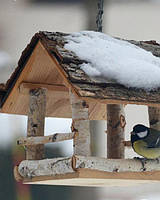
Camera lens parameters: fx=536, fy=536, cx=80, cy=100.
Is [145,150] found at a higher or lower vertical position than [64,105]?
lower

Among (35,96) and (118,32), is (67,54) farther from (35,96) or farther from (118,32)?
(118,32)

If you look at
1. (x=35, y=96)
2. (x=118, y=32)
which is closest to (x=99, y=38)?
(x=35, y=96)

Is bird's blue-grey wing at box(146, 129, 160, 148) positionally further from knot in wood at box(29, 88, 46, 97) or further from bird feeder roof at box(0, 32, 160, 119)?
knot in wood at box(29, 88, 46, 97)

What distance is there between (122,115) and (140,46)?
0.30 metres

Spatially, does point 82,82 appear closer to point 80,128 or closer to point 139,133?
point 80,128

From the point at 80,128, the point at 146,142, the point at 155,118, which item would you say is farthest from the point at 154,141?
the point at 80,128

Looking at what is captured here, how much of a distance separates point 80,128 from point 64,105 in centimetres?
59

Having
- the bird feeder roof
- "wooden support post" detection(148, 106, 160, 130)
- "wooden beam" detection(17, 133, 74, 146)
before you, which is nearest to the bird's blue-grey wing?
"wooden support post" detection(148, 106, 160, 130)

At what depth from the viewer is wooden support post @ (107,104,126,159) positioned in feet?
7.41

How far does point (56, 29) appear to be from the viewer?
9.89ft

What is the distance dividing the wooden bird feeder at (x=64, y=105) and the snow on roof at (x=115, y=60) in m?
0.03

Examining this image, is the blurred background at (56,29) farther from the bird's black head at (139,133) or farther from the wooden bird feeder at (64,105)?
the bird's black head at (139,133)

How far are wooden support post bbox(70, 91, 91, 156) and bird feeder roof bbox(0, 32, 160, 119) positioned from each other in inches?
3.7

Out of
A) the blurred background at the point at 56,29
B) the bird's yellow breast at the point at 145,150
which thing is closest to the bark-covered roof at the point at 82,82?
the bird's yellow breast at the point at 145,150
